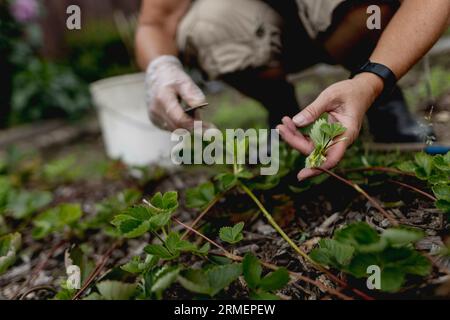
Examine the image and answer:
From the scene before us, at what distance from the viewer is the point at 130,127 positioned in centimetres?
217

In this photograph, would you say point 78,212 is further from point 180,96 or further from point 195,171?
point 195,171

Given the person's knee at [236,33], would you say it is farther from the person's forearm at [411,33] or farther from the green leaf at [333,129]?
the green leaf at [333,129]

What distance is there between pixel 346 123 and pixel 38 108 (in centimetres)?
309

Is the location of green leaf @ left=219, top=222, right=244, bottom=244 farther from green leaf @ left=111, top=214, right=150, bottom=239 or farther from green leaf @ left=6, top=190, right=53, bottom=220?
green leaf @ left=6, top=190, right=53, bottom=220

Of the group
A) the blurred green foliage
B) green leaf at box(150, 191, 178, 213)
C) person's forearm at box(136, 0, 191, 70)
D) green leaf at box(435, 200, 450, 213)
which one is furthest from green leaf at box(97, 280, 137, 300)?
the blurred green foliage

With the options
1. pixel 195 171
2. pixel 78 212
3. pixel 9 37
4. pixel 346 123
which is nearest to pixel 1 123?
pixel 9 37

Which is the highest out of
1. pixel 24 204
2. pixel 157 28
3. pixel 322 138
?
pixel 157 28

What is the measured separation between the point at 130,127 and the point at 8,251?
4.03 feet

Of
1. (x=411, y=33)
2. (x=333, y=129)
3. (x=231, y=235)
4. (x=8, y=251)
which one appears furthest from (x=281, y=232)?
(x=8, y=251)

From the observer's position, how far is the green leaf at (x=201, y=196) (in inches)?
41.3

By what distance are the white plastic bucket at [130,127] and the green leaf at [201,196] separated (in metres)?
0.88

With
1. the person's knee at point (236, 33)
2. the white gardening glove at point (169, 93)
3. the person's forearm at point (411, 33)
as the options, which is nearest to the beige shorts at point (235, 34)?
the person's knee at point (236, 33)

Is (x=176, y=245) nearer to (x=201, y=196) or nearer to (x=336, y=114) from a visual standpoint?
(x=201, y=196)

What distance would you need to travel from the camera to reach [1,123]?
135 inches
